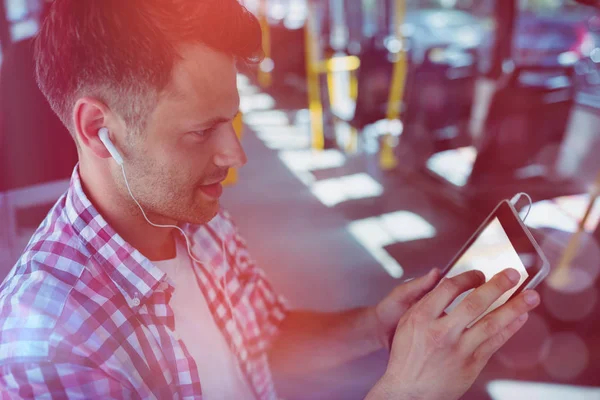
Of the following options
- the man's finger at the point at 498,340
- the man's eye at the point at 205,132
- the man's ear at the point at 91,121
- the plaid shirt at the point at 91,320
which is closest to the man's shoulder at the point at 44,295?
the plaid shirt at the point at 91,320

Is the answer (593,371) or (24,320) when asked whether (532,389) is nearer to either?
(593,371)

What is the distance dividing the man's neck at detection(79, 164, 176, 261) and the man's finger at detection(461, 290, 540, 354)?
57 centimetres

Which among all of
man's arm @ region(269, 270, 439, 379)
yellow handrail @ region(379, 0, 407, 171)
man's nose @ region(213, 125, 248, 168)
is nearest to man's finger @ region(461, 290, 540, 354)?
man's arm @ region(269, 270, 439, 379)

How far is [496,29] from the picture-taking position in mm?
5266

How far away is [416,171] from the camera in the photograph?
4.72 meters

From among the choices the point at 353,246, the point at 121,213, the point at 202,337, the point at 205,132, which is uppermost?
the point at 205,132

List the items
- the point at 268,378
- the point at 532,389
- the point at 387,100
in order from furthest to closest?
the point at 387,100 → the point at 532,389 → the point at 268,378

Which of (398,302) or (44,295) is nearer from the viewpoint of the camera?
(44,295)

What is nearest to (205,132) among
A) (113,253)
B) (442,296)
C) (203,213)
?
(203,213)

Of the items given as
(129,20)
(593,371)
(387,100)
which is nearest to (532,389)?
(593,371)

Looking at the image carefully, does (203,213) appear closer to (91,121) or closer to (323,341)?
(91,121)

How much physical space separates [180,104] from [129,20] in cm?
15

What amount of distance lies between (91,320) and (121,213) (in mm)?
217

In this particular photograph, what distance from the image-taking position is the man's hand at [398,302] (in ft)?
3.28
